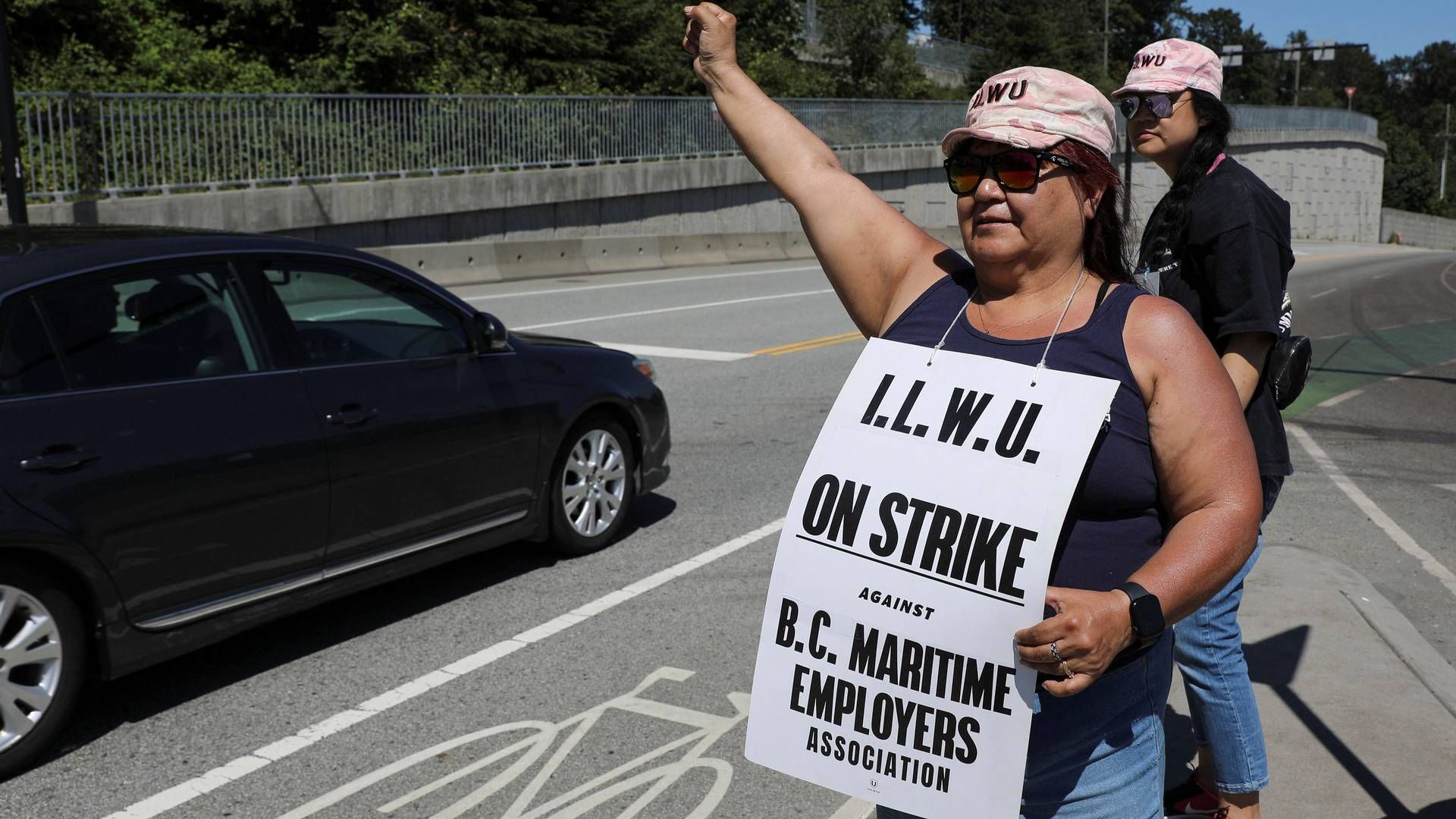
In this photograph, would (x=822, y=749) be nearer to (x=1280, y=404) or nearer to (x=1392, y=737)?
(x=1280, y=404)

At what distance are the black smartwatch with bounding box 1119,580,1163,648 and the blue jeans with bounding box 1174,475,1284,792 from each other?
4.28ft

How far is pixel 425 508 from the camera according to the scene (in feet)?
17.8

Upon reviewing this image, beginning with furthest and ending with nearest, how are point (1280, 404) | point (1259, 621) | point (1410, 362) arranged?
point (1410, 362), point (1259, 621), point (1280, 404)

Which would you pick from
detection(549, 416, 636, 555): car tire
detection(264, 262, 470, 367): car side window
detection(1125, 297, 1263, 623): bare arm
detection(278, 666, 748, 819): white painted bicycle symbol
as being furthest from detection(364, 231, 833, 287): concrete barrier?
detection(1125, 297, 1263, 623): bare arm

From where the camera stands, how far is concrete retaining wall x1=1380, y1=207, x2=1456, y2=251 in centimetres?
8212

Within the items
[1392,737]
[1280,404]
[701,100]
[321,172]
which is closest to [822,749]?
[1280,404]

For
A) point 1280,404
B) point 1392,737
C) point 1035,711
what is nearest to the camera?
point 1035,711

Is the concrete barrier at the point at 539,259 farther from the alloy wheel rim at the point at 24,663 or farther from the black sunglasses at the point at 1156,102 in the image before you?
the black sunglasses at the point at 1156,102

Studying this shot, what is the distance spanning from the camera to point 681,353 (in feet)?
42.3

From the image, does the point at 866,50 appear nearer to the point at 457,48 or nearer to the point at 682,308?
the point at 457,48

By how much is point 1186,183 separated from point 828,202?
3.46 feet

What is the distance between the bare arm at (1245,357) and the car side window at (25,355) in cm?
344

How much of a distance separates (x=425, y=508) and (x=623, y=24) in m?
30.0

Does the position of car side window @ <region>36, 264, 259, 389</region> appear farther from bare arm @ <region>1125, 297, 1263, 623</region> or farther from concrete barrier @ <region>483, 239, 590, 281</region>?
concrete barrier @ <region>483, 239, 590, 281</region>
